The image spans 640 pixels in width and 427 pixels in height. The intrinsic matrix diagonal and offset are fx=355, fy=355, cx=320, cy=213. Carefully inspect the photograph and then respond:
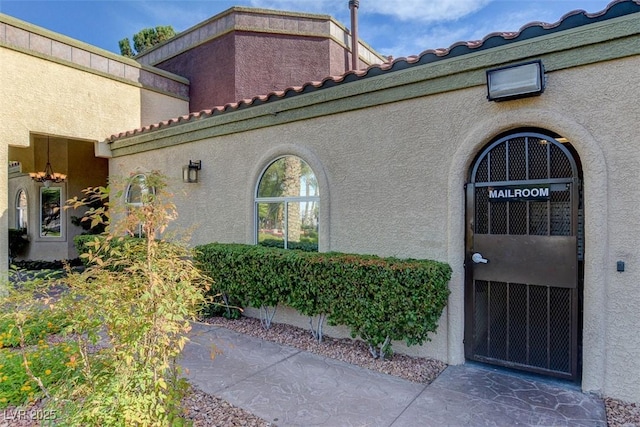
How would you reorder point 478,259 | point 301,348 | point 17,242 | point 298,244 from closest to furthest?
1. point 478,259
2. point 301,348
3. point 298,244
4. point 17,242

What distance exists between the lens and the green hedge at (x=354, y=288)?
16.7ft

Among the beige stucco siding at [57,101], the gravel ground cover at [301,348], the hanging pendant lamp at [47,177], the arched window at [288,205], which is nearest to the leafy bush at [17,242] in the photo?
the hanging pendant lamp at [47,177]

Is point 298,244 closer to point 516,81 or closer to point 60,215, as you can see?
point 516,81

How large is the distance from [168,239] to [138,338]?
1.37 meters

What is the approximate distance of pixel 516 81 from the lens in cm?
481

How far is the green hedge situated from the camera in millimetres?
5086

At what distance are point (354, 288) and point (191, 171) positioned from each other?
5.42 meters

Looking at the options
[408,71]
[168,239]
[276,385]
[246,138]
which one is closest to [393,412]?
[276,385]

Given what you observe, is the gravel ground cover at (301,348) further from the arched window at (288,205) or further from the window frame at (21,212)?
the window frame at (21,212)

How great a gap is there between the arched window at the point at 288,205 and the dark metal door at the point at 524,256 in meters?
3.02

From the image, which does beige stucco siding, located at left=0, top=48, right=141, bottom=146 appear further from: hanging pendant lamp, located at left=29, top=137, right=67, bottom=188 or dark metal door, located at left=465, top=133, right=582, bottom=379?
dark metal door, located at left=465, top=133, right=582, bottom=379

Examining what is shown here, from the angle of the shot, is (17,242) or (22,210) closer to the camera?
(17,242)

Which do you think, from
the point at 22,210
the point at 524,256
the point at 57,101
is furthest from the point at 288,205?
the point at 22,210

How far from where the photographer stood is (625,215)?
4.34 meters
